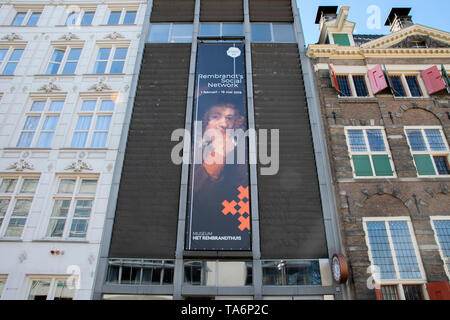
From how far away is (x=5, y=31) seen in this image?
1761 cm

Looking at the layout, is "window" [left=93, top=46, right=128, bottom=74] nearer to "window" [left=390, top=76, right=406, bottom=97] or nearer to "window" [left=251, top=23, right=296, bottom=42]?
"window" [left=251, top=23, right=296, bottom=42]

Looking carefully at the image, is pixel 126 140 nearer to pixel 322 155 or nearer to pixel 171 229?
pixel 171 229

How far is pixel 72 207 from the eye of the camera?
41.4ft

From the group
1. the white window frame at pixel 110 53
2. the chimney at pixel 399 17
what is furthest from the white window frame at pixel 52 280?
the chimney at pixel 399 17

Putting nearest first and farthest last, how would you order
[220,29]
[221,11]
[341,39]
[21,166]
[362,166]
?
[362,166]
[21,166]
[341,39]
[220,29]
[221,11]

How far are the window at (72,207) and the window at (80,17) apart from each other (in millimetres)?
10994

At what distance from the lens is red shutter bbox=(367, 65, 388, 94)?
14414 millimetres

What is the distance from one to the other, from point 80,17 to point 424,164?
21778 millimetres

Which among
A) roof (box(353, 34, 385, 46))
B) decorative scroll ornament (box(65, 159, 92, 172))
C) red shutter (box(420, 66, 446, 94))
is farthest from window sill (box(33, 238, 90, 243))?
roof (box(353, 34, 385, 46))

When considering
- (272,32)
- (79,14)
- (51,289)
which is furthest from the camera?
(79,14)

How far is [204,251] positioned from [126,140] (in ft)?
21.9

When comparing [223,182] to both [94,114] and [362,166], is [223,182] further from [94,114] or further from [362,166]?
[94,114]

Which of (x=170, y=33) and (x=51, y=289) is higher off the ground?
(x=170, y=33)

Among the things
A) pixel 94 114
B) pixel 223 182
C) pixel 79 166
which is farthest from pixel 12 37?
pixel 223 182
